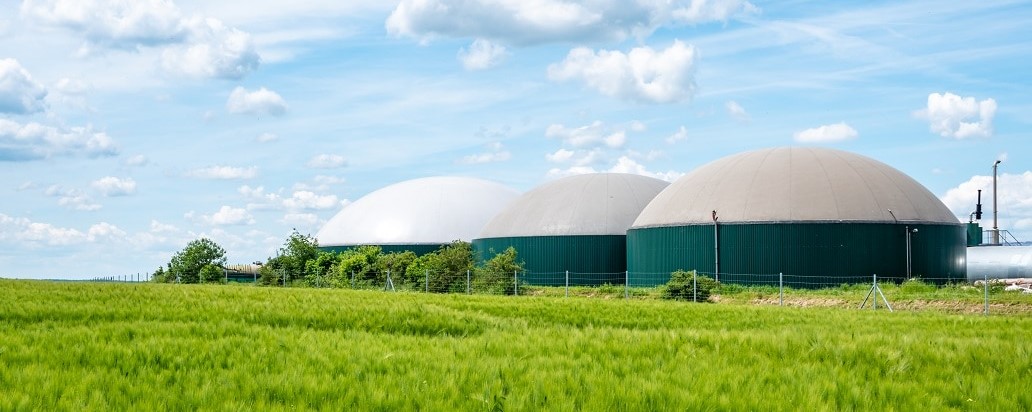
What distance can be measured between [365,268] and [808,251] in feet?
73.7

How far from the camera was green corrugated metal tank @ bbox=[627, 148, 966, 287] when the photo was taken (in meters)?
41.1

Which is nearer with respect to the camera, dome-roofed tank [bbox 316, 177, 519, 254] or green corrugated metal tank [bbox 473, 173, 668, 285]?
green corrugated metal tank [bbox 473, 173, 668, 285]

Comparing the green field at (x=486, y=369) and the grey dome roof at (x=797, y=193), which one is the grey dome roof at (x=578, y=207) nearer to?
the grey dome roof at (x=797, y=193)

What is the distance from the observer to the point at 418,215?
67875mm

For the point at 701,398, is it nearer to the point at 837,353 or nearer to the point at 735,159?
the point at 837,353

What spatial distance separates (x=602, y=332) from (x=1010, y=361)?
16.5ft

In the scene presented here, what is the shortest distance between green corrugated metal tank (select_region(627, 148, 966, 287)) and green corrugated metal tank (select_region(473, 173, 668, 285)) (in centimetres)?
495

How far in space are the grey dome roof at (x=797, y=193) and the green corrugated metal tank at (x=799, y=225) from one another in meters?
0.05

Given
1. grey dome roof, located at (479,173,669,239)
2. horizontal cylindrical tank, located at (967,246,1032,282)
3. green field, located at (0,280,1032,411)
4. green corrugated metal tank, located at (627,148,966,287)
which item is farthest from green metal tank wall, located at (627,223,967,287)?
green field, located at (0,280,1032,411)

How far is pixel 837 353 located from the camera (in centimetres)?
1123

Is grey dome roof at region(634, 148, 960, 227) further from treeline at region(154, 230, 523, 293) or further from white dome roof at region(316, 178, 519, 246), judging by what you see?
white dome roof at region(316, 178, 519, 246)

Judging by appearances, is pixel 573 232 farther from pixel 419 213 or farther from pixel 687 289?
pixel 419 213

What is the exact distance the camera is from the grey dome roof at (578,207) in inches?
2036

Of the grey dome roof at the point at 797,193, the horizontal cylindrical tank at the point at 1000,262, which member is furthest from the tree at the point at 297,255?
the horizontal cylindrical tank at the point at 1000,262
